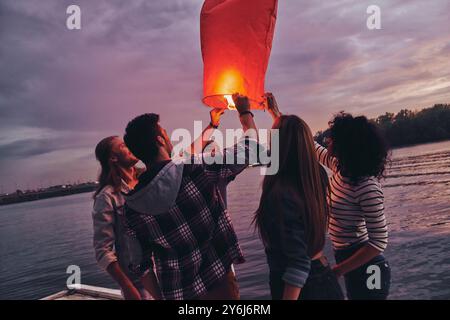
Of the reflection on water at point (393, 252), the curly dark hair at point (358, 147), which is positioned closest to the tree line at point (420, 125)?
the reflection on water at point (393, 252)

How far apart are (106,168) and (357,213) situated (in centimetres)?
178

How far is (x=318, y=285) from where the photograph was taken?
184 cm

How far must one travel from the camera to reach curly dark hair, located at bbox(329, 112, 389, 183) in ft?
6.92

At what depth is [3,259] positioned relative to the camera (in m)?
26.1

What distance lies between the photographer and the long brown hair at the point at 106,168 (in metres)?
2.61

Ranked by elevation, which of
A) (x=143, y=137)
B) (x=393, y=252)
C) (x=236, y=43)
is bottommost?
(x=393, y=252)

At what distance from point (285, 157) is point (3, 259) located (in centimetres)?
3029

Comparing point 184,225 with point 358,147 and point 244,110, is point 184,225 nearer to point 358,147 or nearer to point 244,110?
point 244,110

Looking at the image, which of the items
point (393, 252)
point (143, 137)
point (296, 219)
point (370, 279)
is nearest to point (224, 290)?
point (296, 219)

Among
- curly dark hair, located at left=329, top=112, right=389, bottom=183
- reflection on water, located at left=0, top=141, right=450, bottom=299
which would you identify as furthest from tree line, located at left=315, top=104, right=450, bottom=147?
curly dark hair, located at left=329, top=112, right=389, bottom=183

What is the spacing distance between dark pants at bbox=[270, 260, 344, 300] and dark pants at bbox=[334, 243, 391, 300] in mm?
360

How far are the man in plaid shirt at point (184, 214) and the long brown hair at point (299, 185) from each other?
7.1 inches

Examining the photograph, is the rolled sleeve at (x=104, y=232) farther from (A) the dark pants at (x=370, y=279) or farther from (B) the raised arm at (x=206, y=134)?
(A) the dark pants at (x=370, y=279)
